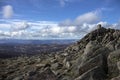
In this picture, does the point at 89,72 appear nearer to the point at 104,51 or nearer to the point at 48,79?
the point at 104,51

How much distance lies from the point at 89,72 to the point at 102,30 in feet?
223

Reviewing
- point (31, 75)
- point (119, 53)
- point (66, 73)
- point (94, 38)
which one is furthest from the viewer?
point (94, 38)

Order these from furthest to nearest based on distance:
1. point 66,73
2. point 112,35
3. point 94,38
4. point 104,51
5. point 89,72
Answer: point 94,38
point 112,35
point 66,73
point 104,51
point 89,72

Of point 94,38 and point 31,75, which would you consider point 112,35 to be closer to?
point 94,38

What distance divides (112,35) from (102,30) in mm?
13463

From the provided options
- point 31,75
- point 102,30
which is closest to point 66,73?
point 31,75

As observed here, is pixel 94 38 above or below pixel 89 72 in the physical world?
above

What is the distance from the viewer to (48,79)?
6156cm

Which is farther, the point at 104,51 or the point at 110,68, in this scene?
the point at 104,51

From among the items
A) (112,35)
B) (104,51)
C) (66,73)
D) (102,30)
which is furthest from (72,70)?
(102,30)

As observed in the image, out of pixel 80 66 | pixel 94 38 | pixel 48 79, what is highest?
pixel 94 38

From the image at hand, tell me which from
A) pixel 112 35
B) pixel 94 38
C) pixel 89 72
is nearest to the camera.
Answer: pixel 89 72

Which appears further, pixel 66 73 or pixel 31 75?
pixel 31 75

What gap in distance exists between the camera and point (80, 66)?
5603 cm
